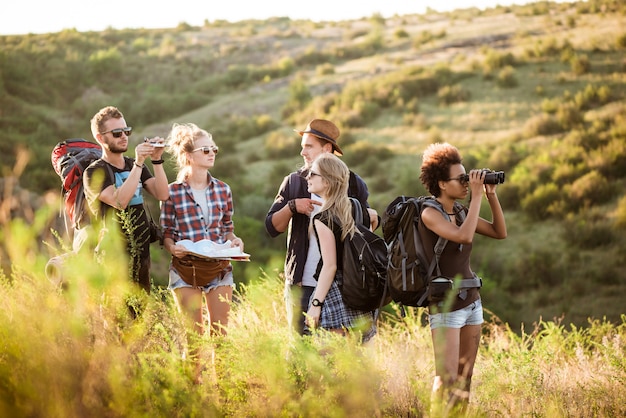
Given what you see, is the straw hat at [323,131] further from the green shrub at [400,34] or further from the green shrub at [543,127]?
the green shrub at [400,34]

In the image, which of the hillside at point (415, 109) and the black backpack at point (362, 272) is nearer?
the black backpack at point (362, 272)

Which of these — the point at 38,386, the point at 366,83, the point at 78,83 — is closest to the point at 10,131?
the point at 78,83

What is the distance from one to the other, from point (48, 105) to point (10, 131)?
23.6 feet

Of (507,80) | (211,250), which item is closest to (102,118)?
(211,250)

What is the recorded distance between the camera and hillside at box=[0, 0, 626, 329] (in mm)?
15805

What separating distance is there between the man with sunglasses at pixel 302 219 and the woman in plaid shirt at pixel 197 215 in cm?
38

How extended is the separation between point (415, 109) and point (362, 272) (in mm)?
23589

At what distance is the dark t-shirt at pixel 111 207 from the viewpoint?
4.52m

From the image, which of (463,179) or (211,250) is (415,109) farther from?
(463,179)

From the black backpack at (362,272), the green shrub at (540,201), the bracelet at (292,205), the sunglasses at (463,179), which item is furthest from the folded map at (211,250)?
the green shrub at (540,201)

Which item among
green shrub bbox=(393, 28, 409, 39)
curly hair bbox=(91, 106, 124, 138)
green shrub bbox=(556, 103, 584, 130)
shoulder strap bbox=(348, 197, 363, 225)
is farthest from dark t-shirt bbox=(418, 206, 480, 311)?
green shrub bbox=(393, 28, 409, 39)

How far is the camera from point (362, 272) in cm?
429

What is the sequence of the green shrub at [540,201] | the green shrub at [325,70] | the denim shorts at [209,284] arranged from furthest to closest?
the green shrub at [325,70]
the green shrub at [540,201]
the denim shorts at [209,284]

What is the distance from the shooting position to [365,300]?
4.33 metres
